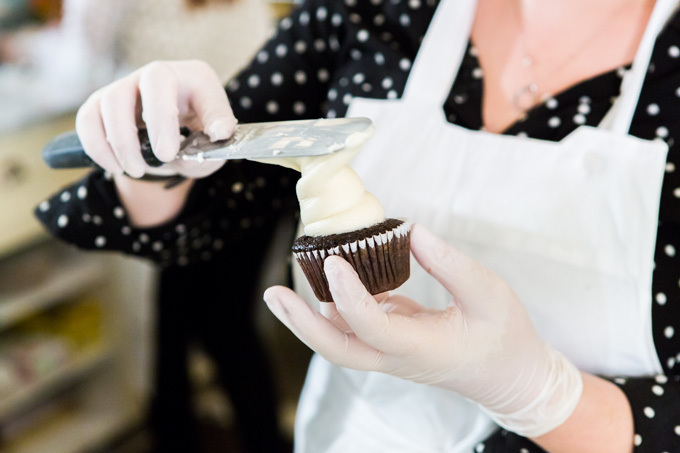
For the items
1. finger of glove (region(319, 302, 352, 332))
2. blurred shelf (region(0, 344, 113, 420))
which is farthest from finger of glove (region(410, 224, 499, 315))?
blurred shelf (region(0, 344, 113, 420))

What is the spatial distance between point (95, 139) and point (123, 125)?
0.04m

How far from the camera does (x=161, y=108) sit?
63cm

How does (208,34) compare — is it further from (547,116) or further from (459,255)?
(459,255)

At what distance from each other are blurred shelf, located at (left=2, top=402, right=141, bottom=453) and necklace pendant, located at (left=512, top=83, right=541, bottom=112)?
4.83 feet

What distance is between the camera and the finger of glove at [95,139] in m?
0.65

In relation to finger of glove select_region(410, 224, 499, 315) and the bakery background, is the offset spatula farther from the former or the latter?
the bakery background

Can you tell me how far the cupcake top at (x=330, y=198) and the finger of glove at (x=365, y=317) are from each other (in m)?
0.05

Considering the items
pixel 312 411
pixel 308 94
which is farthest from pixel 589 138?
pixel 312 411

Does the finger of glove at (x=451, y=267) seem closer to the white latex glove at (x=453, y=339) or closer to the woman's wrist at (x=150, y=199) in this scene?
the white latex glove at (x=453, y=339)

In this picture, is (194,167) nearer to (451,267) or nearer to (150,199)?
(150,199)

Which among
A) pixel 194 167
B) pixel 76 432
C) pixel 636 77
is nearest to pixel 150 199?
pixel 194 167

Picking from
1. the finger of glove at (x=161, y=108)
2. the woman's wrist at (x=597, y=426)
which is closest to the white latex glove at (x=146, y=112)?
the finger of glove at (x=161, y=108)

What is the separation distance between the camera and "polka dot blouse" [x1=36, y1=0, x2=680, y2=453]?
679 mm

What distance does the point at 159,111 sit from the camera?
63cm
